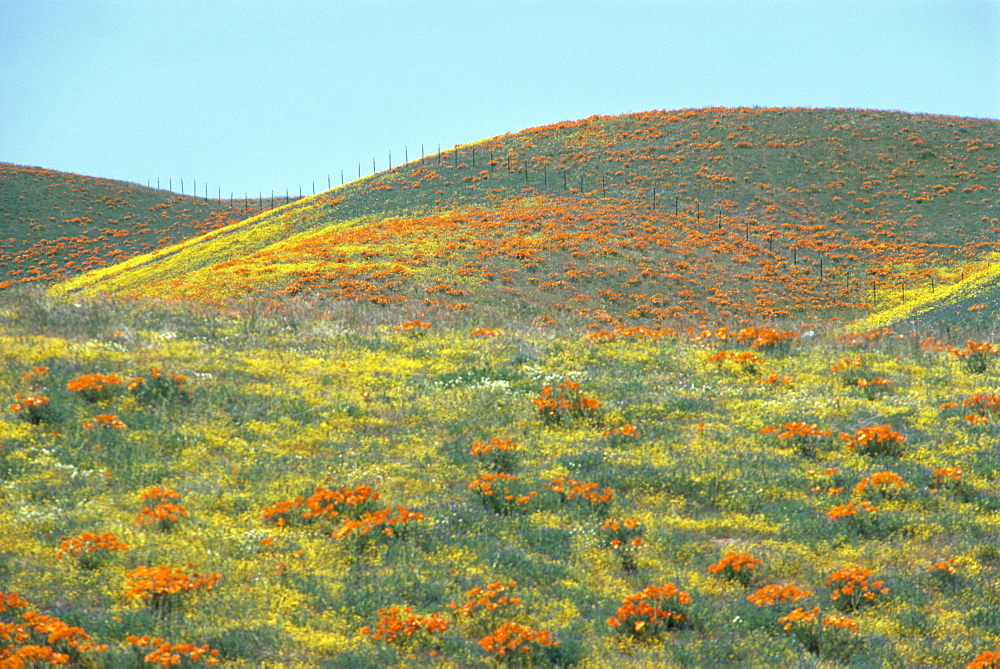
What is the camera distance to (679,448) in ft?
33.8

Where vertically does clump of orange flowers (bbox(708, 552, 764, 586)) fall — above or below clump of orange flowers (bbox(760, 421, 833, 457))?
below

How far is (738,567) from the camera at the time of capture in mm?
7133

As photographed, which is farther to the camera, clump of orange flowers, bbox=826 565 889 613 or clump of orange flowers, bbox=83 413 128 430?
clump of orange flowers, bbox=83 413 128 430

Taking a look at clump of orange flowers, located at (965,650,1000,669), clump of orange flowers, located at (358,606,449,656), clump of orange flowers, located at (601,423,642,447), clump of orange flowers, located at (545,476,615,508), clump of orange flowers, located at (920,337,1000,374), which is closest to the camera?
clump of orange flowers, located at (965,650,1000,669)

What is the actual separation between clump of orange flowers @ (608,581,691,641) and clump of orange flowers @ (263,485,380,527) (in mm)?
3152

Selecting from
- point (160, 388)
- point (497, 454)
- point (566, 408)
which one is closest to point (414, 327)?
point (566, 408)

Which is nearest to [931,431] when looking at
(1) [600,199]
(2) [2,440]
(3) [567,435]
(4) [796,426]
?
(4) [796,426]

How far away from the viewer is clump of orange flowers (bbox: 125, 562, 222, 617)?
624cm

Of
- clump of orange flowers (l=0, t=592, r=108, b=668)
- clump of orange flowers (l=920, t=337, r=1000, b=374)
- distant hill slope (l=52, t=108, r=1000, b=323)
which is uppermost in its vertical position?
distant hill slope (l=52, t=108, r=1000, b=323)

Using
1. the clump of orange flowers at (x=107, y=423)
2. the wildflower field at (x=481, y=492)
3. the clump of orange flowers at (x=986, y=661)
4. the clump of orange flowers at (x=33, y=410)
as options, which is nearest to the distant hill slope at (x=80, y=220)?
the wildflower field at (x=481, y=492)

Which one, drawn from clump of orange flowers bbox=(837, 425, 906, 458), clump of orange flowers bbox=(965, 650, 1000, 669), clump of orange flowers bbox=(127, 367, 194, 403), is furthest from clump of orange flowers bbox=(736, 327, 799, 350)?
clump of orange flowers bbox=(127, 367, 194, 403)

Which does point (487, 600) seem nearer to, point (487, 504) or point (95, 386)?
point (487, 504)

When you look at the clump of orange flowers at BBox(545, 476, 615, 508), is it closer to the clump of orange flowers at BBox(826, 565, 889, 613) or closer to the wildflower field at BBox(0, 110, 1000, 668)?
the wildflower field at BBox(0, 110, 1000, 668)

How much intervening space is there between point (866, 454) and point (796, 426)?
100cm
